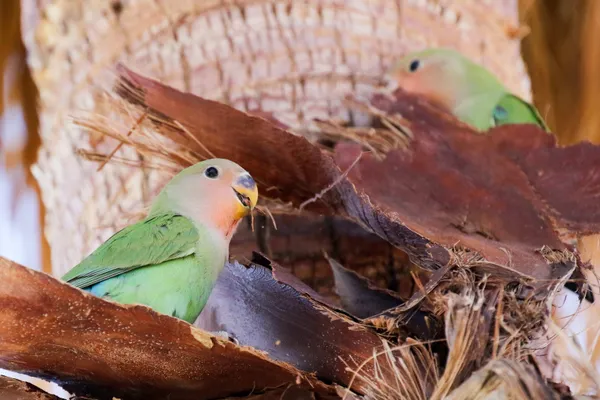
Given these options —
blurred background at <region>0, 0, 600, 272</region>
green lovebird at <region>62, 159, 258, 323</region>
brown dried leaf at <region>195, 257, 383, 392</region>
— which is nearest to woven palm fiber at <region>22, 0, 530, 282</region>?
blurred background at <region>0, 0, 600, 272</region>

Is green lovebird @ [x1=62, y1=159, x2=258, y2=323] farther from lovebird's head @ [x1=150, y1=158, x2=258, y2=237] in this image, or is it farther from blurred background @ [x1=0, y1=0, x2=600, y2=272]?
blurred background @ [x1=0, y1=0, x2=600, y2=272]

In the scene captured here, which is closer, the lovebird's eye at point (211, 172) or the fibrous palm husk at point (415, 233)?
the fibrous palm husk at point (415, 233)

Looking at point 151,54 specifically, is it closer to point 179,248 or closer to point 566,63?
point 179,248

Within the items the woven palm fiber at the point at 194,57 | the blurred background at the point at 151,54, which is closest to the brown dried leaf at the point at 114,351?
the woven palm fiber at the point at 194,57

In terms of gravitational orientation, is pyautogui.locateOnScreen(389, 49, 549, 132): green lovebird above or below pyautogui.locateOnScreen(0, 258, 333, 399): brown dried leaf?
above

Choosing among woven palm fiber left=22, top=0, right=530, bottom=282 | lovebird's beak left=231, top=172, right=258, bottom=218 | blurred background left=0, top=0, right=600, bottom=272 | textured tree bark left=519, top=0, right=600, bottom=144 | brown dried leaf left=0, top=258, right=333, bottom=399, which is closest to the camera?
brown dried leaf left=0, top=258, right=333, bottom=399

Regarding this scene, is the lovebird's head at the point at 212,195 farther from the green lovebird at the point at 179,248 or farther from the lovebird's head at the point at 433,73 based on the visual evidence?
the lovebird's head at the point at 433,73
